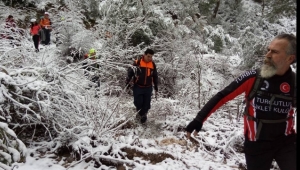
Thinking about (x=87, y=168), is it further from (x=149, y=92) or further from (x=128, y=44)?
(x=128, y=44)

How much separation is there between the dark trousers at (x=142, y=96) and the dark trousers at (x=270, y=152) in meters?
3.82

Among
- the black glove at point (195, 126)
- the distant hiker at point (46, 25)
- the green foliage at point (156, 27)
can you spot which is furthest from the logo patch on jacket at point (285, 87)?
the distant hiker at point (46, 25)

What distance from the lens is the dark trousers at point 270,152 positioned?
98.0 inches

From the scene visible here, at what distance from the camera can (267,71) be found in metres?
2.36

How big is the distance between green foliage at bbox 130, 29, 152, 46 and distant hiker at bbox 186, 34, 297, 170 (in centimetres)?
769

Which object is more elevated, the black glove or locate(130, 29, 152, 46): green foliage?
locate(130, 29, 152, 46): green foliage

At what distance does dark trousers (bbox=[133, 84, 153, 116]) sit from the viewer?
6.38m

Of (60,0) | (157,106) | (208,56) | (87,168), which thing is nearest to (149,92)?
(157,106)

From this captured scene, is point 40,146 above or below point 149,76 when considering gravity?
below

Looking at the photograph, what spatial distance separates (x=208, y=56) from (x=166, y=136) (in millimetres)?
6684

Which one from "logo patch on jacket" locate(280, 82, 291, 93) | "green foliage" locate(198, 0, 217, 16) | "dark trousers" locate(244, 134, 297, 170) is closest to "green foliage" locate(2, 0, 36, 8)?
"green foliage" locate(198, 0, 217, 16)

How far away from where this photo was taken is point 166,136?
20.3 ft

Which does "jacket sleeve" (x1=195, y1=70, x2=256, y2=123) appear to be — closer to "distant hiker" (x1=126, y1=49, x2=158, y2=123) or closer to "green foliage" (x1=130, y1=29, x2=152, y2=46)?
"distant hiker" (x1=126, y1=49, x2=158, y2=123)

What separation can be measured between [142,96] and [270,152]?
412cm
